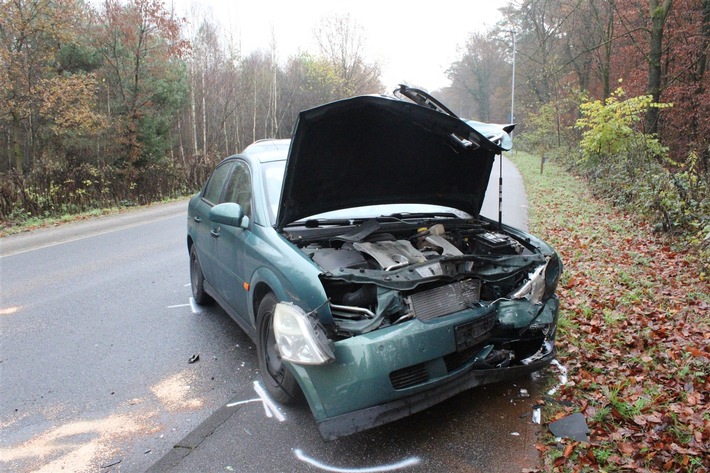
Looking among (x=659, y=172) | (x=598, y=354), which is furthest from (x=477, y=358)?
(x=659, y=172)

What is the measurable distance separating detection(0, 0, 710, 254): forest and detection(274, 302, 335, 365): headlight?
18.8 feet

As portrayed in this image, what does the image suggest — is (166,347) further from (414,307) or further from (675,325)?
(675,325)

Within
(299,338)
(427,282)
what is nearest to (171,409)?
(299,338)

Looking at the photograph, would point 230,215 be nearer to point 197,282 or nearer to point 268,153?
point 268,153

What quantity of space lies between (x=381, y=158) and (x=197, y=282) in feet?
9.23

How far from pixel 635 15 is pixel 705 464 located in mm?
23099

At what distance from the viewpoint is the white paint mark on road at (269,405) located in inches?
134

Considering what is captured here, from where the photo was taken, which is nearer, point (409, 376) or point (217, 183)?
point (409, 376)

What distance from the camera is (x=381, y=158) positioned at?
404 centimetres

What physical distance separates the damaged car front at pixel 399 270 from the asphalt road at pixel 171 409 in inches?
13.5

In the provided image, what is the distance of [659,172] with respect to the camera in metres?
10.8

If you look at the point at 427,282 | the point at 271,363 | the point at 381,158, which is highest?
the point at 381,158

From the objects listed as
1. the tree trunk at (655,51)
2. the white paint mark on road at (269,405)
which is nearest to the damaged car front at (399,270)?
Result: the white paint mark on road at (269,405)

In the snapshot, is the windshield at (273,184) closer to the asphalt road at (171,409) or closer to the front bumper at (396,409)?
the asphalt road at (171,409)
